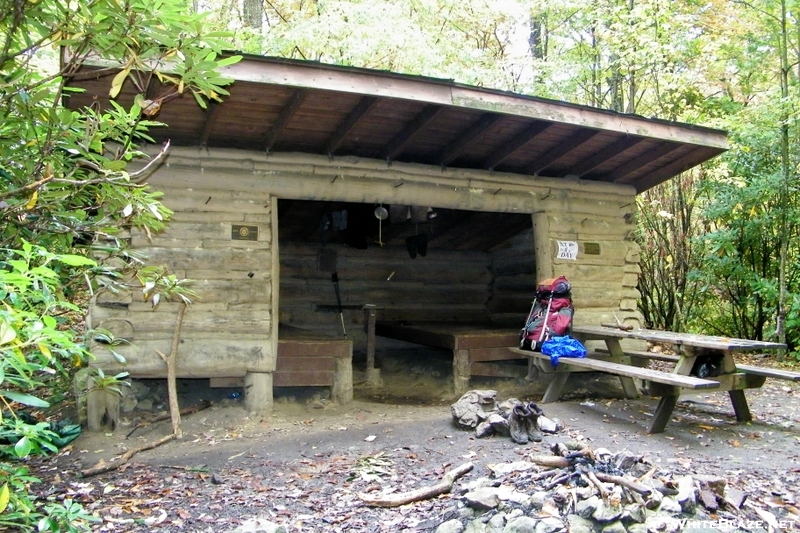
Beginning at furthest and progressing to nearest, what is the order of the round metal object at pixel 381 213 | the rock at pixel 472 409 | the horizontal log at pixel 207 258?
the round metal object at pixel 381 213 → the horizontal log at pixel 207 258 → the rock at pixel 472 409

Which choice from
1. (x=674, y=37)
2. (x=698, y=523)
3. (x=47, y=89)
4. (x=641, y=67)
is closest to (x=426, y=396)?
(x=698, y=523)

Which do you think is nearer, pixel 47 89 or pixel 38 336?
pixel 38 336

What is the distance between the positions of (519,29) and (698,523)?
13.6 m

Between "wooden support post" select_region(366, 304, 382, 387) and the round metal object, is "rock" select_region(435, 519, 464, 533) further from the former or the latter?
the round metal object

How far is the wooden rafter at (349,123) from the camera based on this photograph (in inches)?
204

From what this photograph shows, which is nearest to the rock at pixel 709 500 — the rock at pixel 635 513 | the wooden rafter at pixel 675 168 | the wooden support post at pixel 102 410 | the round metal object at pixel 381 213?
the rock at pixel 635 513

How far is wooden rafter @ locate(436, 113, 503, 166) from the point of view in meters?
5.72

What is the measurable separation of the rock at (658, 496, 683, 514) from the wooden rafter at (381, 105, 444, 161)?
11.7ft

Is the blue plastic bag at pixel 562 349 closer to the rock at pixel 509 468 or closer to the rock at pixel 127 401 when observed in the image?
the rock at pixel 509 468

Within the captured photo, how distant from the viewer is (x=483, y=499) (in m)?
3.25

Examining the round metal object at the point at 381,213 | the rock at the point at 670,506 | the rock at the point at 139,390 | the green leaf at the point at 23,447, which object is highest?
the round metal object at the point at 381,213

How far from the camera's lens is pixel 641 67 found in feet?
32.6

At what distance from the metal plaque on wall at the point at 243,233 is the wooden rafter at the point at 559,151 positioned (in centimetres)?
327

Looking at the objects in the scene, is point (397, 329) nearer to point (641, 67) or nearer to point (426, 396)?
point (426, 396)
